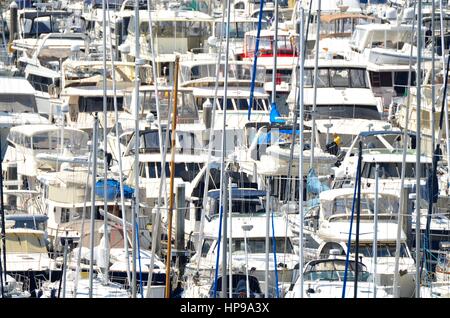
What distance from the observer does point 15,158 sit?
1038 inches

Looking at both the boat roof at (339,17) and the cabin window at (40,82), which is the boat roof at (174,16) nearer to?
the cabin window at (40,82)

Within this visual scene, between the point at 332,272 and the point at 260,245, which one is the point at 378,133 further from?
the point at 332,272

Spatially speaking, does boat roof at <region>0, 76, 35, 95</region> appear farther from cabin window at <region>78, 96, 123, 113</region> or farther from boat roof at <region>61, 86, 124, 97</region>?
cabin window at <region>78, 96, 123, 113</region>

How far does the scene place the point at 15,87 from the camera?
94.9ft

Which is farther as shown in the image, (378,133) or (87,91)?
(87,91)

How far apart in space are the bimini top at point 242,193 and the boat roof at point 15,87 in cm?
676

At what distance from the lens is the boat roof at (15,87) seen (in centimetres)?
2872

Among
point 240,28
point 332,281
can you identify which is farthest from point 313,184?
point 240,28

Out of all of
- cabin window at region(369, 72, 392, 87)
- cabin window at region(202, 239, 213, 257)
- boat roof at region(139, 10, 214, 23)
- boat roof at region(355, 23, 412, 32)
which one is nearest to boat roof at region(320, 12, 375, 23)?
boat roof at region(355, 23, 412, 32)

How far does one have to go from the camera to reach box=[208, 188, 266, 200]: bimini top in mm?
22094

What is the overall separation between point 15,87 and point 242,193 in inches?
290

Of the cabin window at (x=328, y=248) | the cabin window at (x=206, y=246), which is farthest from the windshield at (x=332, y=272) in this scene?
the cabin window at (x=206, y=246)
